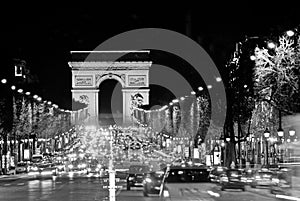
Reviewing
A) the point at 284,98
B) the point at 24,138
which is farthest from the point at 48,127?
the point at 284,98

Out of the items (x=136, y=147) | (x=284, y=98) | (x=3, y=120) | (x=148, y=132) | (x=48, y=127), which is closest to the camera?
(x=284, y=98)

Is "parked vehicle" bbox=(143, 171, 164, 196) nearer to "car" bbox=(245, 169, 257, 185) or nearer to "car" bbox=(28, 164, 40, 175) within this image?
"car" bbox=(245, 169, 257, 185)

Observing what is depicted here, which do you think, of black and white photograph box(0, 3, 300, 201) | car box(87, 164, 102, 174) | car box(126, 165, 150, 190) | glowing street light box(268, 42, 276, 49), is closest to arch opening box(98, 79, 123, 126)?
black and white photograph box(0, 3, 300, 201)

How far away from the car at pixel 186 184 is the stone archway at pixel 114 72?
144m

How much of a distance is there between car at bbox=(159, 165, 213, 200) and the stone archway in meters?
144

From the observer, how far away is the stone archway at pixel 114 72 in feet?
555

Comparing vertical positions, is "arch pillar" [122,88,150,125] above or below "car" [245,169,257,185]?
above

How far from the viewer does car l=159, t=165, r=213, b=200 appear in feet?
66.9

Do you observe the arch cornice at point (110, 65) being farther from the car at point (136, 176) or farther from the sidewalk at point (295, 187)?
the sidewalk at point (295, 187)

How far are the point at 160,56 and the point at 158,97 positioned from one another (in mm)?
10549

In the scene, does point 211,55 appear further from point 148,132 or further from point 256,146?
point 148,132

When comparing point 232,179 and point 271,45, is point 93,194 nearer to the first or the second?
point 232,179

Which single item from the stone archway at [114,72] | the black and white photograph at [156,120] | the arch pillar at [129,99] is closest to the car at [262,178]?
the black and white photograph at [156,120]

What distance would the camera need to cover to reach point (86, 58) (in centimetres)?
16950
